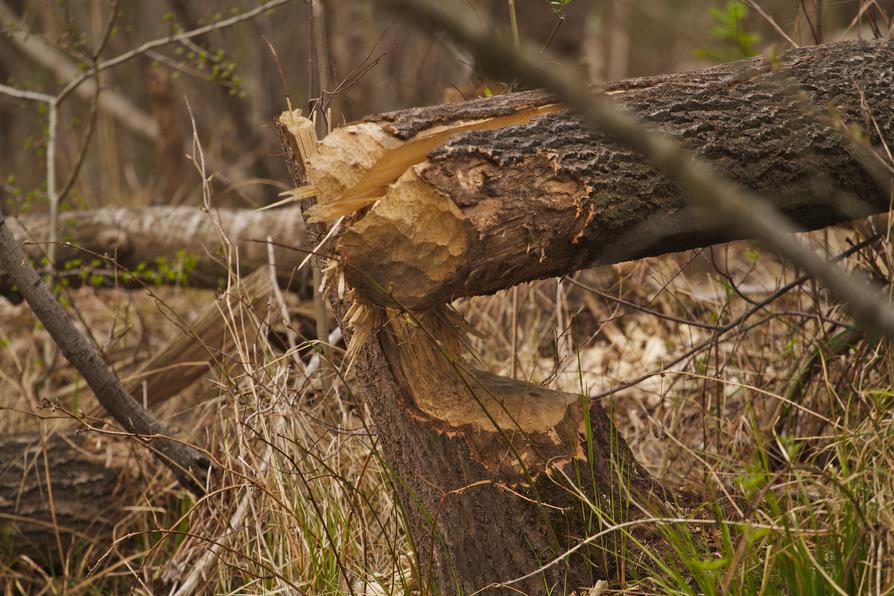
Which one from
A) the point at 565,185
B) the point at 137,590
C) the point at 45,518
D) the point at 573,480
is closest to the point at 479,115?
the point at 565,185

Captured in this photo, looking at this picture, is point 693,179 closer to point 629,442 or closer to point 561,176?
point 561,176

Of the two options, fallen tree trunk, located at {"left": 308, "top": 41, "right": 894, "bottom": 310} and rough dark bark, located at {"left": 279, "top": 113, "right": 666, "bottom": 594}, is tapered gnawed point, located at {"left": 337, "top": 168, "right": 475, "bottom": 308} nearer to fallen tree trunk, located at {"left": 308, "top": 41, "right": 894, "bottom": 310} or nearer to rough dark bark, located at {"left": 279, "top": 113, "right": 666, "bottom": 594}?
fallen tree trunk, located at {"left": 308, "top": 41, "right": 894, "bottom": 310}

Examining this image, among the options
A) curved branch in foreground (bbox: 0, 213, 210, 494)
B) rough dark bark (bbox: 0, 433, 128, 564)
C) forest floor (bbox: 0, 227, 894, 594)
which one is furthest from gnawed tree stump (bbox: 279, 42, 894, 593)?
rough dark bark (bbox: 0, 433, 128, 564)

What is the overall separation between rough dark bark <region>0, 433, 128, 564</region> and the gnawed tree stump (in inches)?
56.9

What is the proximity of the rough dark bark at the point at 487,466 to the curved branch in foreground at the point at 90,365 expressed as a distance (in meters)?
0.74

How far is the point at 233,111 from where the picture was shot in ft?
22.2

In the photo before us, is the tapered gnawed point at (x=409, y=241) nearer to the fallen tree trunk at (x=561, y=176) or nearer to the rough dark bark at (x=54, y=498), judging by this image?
the fallen tree trunk at (x=561, y=176)

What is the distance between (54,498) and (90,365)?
687 mm

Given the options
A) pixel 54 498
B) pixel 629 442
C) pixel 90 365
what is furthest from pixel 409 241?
pixel 54 498

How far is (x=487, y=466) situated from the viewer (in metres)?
1.86

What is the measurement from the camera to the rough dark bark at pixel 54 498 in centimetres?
296

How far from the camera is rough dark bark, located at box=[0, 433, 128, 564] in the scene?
2.96 m

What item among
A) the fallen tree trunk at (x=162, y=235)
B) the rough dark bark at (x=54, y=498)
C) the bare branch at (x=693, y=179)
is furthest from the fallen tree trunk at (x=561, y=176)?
the fallen tree trunk at (x=162, y=235)

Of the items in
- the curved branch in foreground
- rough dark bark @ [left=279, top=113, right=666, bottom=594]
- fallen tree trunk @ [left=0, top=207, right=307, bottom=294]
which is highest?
fallen tree trunk @ [left=0, top=207, right=307, bottom=294]
